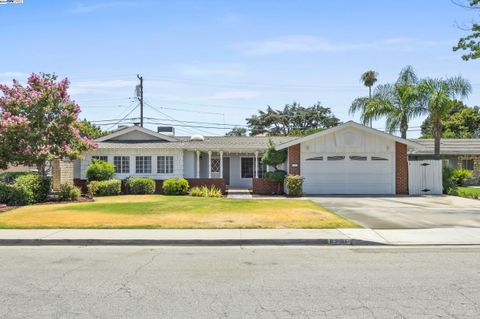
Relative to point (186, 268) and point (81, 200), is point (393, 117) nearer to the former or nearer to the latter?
point (81, 200)

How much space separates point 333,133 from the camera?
25562 millimetres

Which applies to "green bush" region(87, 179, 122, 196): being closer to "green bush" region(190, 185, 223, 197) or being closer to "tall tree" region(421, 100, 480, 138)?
"green bush" region(190, 185, 223, 197)

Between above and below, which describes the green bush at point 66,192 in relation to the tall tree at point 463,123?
below

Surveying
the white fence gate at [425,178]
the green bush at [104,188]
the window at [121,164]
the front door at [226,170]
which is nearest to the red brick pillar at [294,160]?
the white fence gate at [425,178]

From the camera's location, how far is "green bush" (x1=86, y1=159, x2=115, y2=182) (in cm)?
2547

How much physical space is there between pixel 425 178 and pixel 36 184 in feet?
65.5

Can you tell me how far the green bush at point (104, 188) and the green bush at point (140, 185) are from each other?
0.79 meters

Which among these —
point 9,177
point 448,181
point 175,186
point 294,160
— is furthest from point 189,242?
point 448,181

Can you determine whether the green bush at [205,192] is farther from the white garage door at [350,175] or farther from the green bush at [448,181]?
the green bush at [448,181]

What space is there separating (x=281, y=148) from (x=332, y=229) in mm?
14133

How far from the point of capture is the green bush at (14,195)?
1836 centimetres

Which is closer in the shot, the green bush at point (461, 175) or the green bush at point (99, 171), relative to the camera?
the green bush at point (99, 171)

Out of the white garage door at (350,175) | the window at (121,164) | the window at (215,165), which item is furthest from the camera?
the window at (215,165)

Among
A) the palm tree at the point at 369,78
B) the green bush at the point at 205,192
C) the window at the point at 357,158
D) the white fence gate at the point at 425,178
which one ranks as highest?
the palm tree at the point at 369,78
